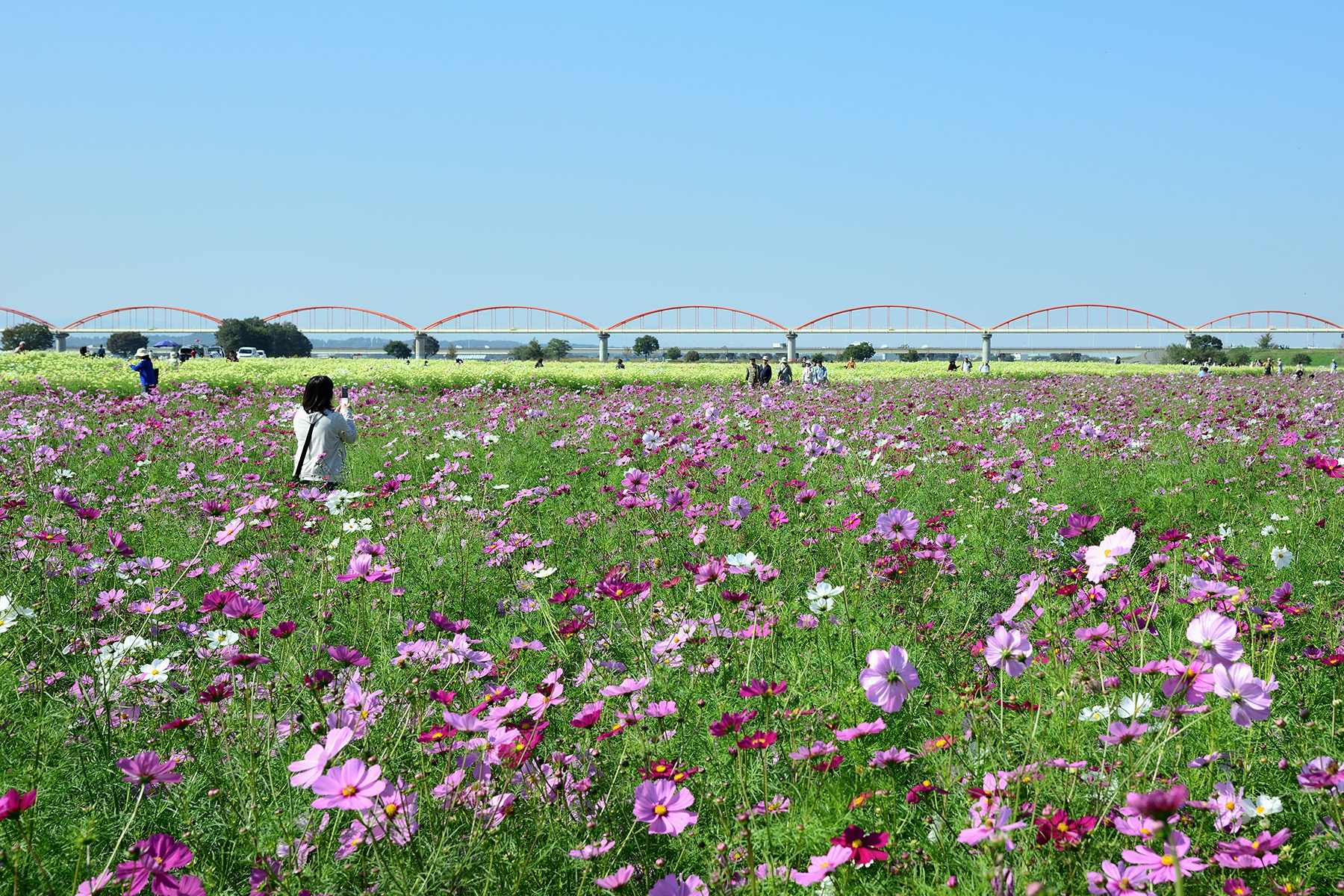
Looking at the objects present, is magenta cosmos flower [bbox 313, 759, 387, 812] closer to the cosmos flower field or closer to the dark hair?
the cosmos flower field

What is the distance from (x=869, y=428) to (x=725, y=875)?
6.36 metres

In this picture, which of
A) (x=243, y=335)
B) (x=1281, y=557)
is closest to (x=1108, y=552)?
(x=1281, y=557)

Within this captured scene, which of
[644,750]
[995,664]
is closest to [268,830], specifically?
[644,750]

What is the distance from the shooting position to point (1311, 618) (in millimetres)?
3043

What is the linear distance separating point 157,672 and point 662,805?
5.41ft

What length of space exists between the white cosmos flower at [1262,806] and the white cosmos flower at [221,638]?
2348 millimetres

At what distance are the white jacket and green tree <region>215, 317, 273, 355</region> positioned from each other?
92087mm

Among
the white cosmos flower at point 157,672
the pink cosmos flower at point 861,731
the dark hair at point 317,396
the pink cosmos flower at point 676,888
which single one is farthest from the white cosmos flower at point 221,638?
the dark hair at point 317,396

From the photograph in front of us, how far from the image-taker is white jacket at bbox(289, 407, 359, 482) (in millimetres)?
5660

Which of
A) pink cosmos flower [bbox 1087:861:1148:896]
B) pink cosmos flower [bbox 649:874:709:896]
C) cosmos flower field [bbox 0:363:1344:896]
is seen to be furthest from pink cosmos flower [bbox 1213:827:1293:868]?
pink cosmos flower [bbox 649:874:709:896]

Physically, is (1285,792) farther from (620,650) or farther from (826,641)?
(620,650)

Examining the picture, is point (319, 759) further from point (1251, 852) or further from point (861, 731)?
point (1251, 852)

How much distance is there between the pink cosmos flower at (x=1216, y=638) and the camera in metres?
1.47

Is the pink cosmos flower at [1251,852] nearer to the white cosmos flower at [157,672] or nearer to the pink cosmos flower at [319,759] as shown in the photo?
the pink cosmos flower at [319,759]
